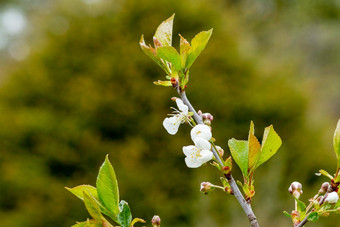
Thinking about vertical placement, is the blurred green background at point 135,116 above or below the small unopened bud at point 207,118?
above

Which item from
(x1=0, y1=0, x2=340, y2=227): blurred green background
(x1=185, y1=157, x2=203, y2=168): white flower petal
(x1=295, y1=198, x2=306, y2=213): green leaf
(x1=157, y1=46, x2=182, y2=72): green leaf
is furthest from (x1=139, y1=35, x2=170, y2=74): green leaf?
(x1=0, y1=0, x2=340, y2=227): blurred green background

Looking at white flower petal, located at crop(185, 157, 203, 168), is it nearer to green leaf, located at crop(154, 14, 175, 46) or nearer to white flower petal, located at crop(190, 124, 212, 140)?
white flower petal, located at crop(190, 124, 212, 140)

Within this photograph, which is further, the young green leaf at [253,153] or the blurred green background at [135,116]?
the blurred green background at [135,116]

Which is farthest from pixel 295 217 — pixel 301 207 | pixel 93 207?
pixel 93 207

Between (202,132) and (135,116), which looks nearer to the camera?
(202,132)

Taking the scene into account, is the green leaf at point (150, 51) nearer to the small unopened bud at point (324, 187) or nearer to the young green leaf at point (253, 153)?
the young green leaf at point (253, 153)

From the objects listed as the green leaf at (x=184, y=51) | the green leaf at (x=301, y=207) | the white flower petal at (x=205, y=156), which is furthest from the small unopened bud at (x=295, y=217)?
the green leaf at (x=184, y=51)

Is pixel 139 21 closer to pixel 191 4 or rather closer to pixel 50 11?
pixel 191 4

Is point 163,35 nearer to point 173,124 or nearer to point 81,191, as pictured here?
point 173,124
